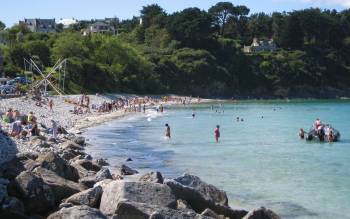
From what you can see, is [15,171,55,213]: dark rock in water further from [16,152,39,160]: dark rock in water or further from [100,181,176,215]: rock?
[16,152,39,160]: dark rock in water

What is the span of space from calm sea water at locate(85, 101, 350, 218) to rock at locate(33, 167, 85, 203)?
5.62 metres

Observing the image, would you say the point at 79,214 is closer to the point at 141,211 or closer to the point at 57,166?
the point at 141,211

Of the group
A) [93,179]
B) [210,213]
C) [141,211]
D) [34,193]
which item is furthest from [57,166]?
[141,211]

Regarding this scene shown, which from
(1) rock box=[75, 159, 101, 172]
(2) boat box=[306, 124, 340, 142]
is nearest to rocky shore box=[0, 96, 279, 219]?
(1) rock box=[75, 159, 101, 172]

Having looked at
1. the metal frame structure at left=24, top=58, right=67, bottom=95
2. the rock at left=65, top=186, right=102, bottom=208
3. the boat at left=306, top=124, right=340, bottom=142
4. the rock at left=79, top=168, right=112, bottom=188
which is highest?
the metal frame structure at left=24, top=58, right=67, bottom=95

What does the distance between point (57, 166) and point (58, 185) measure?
2415 millimetres

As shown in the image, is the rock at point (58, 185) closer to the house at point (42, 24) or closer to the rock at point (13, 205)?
the rock at point (13, 205)

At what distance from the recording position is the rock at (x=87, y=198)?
40.0ft

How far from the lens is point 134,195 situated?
11688 millimetres

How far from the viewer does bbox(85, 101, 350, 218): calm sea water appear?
18219 mm

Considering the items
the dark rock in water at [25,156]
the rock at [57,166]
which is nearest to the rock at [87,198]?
the rock at [57,166]

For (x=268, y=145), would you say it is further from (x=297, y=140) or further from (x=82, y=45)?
(x=82, y=45)

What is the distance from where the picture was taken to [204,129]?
48.2 m

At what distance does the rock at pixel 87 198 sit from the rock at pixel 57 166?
9.86 ft
